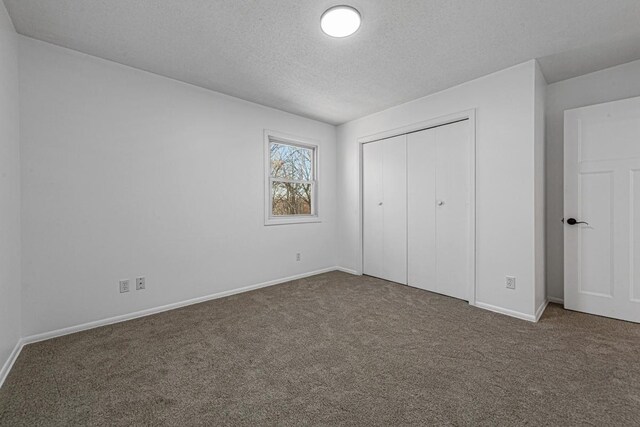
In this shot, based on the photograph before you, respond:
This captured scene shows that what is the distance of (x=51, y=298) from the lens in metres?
2.24

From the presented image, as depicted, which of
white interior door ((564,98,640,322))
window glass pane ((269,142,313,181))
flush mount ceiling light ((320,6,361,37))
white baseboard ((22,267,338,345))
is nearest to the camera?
flush mount ceiling light ((320,6,361,37))

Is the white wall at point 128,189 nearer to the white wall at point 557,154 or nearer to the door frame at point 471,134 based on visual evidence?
the door frame at point 471,134

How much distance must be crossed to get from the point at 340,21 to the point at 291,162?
234cm

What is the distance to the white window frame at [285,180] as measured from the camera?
368cm

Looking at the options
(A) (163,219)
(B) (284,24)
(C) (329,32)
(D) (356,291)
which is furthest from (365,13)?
(D) (356,291)

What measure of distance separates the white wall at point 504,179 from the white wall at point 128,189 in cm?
248

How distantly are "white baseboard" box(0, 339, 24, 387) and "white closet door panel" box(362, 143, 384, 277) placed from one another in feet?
11.9

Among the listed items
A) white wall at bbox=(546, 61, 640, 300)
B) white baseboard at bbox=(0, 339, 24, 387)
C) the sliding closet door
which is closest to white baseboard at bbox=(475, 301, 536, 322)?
white wall at bbox=(546, 61, 640, 300)

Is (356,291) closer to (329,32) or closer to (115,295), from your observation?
(115,295)

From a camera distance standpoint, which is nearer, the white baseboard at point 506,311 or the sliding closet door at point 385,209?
the white baseboard at point 506,311

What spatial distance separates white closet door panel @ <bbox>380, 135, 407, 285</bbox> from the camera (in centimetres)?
367

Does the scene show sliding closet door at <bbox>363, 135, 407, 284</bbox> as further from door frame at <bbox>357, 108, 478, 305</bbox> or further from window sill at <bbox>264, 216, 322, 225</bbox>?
window sill at <bbox>264, 216, 322, 225</bbox>

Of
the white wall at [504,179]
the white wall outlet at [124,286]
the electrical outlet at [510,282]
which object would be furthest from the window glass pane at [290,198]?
the electrical outlet at [510,282]

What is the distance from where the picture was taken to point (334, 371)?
1.76m
